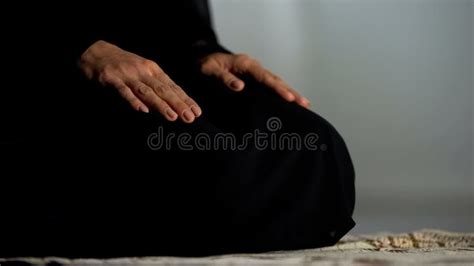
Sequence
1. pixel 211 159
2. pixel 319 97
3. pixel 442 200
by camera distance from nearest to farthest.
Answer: pixel 211 159 < pixel 442 200 < pixel 319 97

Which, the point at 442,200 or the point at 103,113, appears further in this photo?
the point at 442,200

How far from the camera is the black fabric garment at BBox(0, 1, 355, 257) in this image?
2.71 ft

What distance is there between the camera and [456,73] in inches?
62.9

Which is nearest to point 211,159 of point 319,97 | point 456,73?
point 319,97

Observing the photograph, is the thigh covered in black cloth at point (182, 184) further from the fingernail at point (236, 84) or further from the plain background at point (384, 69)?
the plain background at point (384, 69)

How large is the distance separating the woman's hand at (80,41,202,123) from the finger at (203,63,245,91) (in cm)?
13

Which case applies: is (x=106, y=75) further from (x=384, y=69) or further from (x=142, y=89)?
(x=384, y=69)

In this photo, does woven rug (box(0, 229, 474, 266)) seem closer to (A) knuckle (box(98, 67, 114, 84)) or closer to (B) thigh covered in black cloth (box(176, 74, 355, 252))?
(B) thigh covered in black cloth (box(176, 74, 355, 252))

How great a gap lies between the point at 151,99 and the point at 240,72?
0.74ft

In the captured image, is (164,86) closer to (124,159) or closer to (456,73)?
(124,159)

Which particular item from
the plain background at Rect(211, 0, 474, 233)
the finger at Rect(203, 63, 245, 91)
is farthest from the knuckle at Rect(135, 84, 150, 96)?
the plain background at Rect(211, 0, 474, 233)

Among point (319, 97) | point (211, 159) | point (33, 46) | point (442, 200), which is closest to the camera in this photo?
point (211, 159)

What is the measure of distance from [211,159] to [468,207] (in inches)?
29.9

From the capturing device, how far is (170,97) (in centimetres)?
84
